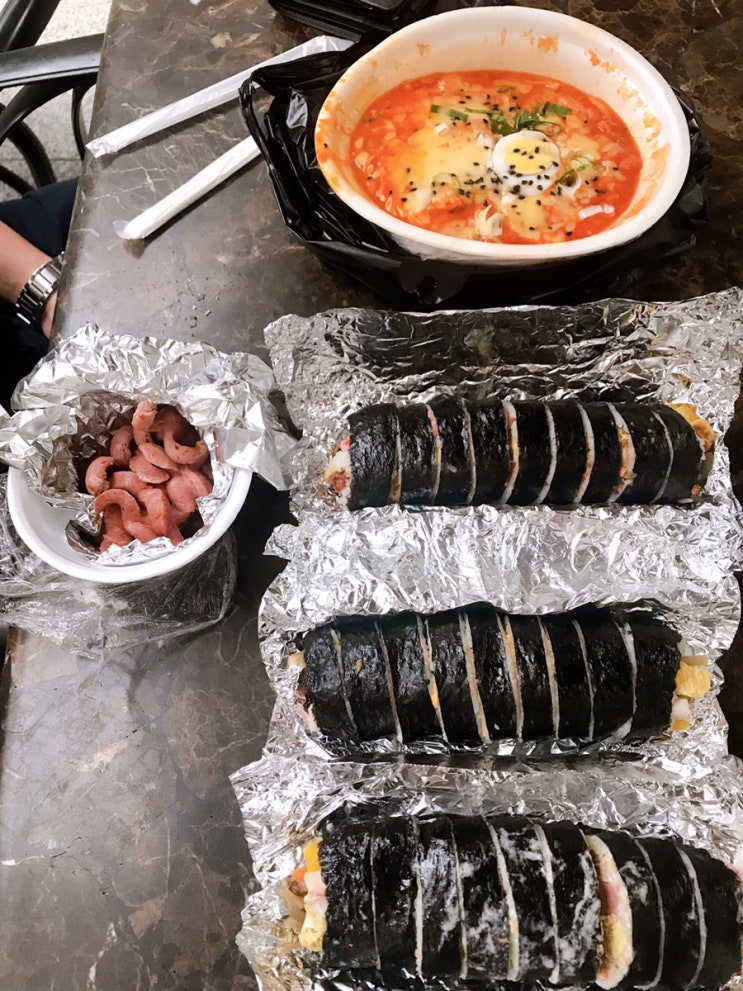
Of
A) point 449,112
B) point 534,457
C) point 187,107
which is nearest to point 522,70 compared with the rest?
point 449,112

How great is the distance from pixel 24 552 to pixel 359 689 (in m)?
0.83

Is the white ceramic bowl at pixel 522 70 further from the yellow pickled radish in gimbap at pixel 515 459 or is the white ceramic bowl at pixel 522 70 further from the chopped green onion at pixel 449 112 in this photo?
the yellow pickled radish in gimbap at pixel 515 459

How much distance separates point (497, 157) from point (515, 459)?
0.74 meters

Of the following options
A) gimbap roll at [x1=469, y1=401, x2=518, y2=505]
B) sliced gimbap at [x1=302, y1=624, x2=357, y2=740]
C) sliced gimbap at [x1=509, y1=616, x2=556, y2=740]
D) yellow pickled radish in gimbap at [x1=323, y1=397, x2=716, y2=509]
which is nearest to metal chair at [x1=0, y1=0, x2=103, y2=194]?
yellow pickled radish in gimbap at [x1=323, y1=397, x2=716, y2=509]

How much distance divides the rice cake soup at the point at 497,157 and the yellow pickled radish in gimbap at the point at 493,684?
926 mm

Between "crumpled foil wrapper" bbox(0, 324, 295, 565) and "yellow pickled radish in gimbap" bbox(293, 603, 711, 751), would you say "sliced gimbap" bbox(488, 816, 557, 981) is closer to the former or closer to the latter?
"yellow pickled radish in gimbap" bbox(293, 603, 711, 751)

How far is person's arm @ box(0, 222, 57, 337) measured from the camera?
2004 millimetres

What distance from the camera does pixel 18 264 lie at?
2016 millimetres

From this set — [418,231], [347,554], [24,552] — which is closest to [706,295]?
[418,231]

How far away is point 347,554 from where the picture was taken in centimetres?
151

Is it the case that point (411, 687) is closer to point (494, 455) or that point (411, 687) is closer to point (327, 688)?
point (327, 688)

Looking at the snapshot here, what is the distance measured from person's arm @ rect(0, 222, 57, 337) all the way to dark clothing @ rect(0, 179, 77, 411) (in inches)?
2.5

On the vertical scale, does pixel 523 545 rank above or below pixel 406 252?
below

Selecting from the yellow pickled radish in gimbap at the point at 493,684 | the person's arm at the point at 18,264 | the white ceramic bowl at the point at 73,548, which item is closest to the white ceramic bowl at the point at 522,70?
the white ceramic bowl at the point at 73,548
